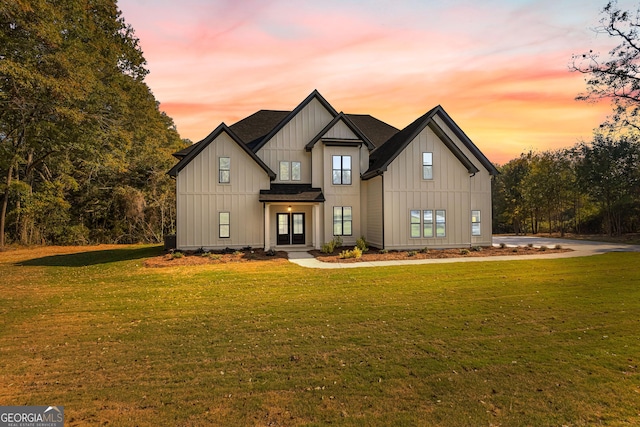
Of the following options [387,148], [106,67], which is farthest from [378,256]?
[106,67]

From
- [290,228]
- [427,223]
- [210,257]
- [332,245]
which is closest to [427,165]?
→ [427,223]

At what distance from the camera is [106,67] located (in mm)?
27562

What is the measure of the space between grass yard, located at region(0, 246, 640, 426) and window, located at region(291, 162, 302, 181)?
11.2 metres

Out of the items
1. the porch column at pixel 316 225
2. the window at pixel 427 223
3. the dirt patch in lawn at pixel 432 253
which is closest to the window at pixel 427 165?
the window at pixel 427 223

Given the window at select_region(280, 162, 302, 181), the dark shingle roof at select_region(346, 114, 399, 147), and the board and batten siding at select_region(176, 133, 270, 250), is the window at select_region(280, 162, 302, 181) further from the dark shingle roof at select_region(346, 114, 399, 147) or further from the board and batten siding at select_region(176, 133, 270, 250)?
the dark shingle roof at select_region(346, 114, 399, 147)

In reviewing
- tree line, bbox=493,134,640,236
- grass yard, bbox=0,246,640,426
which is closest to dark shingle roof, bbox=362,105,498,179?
grass yard, bbox=0,246,640,426

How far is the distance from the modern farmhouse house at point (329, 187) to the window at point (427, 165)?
2.3 inches

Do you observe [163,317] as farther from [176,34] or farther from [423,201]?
[423,201]

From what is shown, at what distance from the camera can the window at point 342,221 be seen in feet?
69.6

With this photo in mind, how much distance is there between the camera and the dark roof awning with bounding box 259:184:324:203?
19578 millimetres

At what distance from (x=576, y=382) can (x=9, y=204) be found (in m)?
35.2

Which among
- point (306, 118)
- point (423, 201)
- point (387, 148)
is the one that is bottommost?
point (423, 201)

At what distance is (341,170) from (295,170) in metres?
2.91

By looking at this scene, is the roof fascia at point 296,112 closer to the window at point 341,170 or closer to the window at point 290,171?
the window at point 290,171
